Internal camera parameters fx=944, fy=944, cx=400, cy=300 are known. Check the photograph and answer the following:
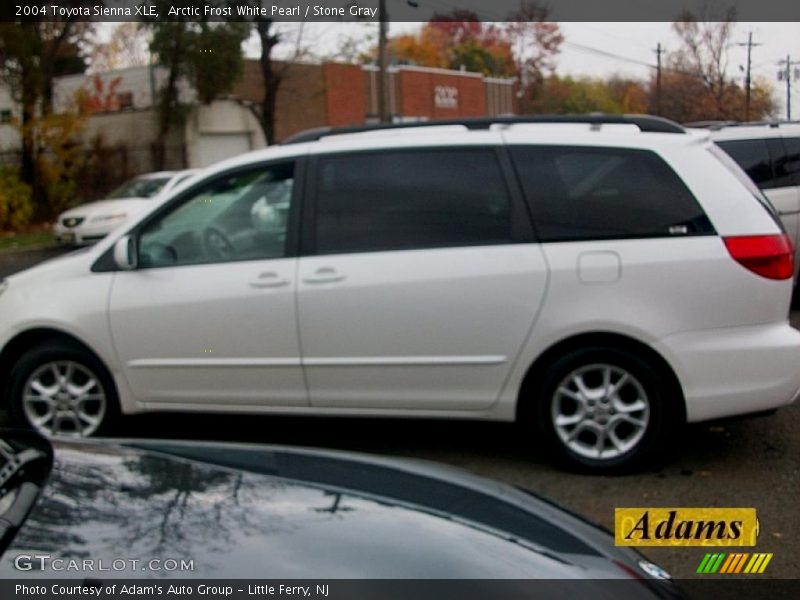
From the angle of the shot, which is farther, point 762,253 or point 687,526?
point 762,253

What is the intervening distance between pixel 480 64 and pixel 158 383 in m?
57.1

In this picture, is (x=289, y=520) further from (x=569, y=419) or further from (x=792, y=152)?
(x=792, y=152)

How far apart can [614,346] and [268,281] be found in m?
1.87

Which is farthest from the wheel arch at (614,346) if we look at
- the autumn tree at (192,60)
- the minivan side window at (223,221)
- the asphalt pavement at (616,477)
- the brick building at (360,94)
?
the brick building at (360,94)

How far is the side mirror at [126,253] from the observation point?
5.29 m

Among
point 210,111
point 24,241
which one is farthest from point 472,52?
point 24,241

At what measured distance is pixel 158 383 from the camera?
539 centimetres

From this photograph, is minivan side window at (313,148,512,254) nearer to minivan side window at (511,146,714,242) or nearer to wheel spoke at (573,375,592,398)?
minivan side window at (511,146,714,242)

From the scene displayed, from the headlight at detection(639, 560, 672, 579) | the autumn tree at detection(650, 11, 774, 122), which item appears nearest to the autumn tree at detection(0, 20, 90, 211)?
the autumn tree at detection(650, 11, 774, 122)

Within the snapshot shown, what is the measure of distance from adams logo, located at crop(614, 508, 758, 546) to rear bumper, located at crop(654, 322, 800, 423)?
629mm

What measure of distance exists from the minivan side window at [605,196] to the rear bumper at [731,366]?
0.56 metres

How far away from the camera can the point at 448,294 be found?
4.94 metres

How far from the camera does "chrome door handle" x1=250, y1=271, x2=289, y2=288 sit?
5.12 meters

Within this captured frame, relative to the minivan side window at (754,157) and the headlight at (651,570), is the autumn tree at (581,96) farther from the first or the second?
the headlight at (651,570)
